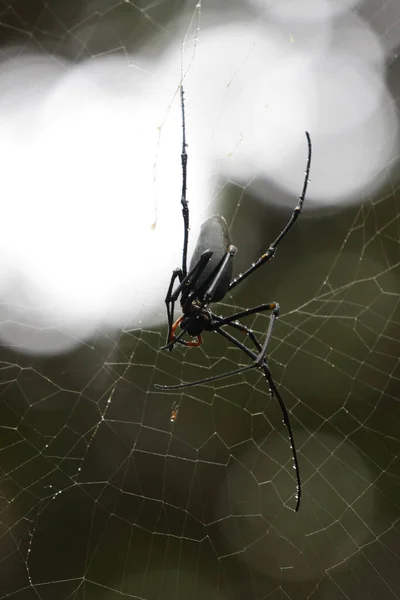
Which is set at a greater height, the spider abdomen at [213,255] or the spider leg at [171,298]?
the spider abdomen at [213,255]

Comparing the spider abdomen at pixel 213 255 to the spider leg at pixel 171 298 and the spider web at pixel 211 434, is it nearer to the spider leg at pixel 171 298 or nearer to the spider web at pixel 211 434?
the spider leg at pixel 171 298

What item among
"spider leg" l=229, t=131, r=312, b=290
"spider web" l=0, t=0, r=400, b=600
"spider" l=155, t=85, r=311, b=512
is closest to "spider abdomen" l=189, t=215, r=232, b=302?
"spider" l=155, t=85, r=311, b=512

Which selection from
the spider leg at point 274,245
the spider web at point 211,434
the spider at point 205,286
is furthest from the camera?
the spider web at point 211,434

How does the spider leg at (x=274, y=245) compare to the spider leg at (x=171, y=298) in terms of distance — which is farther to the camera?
the spider leg at (x=274, y=245)

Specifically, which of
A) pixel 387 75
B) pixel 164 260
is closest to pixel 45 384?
pixel 164 260

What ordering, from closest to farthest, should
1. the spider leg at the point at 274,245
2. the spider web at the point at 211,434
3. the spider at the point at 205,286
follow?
the spider at the point at 205,286, the spider leg at the point at 274,245, the spider web at the point at 211,434

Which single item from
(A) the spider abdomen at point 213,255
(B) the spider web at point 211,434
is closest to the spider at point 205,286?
(A) the spider abdomen at point 213,255

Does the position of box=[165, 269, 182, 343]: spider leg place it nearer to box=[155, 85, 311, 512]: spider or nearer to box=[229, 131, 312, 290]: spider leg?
box=[155, 85, 311, 512]: spider

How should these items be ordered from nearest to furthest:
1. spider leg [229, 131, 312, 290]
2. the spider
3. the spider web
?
1. the spider
2. spider leg [229, 131, 312, 290]
3. the spider web
